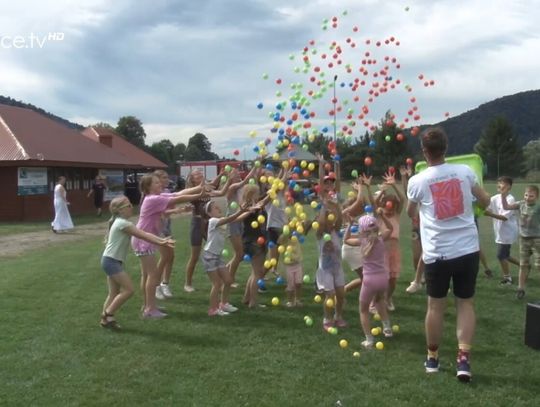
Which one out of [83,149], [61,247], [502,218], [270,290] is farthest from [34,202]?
[502,218]

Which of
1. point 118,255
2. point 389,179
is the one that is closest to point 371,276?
point 389,179

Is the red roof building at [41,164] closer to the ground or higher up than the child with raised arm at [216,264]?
higher up

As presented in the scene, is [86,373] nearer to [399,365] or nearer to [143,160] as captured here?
[399,365]

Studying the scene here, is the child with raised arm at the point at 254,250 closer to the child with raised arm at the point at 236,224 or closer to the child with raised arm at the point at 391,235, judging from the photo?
the child with raised arm at the point at 236,224

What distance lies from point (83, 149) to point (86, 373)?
26408 millimetres

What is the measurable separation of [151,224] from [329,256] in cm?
235

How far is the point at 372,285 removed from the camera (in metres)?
5.50

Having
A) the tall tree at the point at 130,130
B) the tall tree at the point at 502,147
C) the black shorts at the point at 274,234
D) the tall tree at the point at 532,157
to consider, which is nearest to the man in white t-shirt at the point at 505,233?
the black shorts at the point at 274,234

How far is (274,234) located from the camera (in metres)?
7.71

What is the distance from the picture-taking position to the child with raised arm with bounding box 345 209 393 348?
5480 mm

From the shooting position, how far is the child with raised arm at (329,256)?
594cm

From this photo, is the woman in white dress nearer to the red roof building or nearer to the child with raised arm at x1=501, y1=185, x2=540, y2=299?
the red roof building

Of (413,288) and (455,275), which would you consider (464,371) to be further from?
(413,288)

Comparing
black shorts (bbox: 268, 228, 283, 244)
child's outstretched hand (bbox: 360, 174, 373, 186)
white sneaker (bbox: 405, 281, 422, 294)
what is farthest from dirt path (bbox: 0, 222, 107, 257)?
child's outstretched hand (bbox: 360, 174, 373, 186)
